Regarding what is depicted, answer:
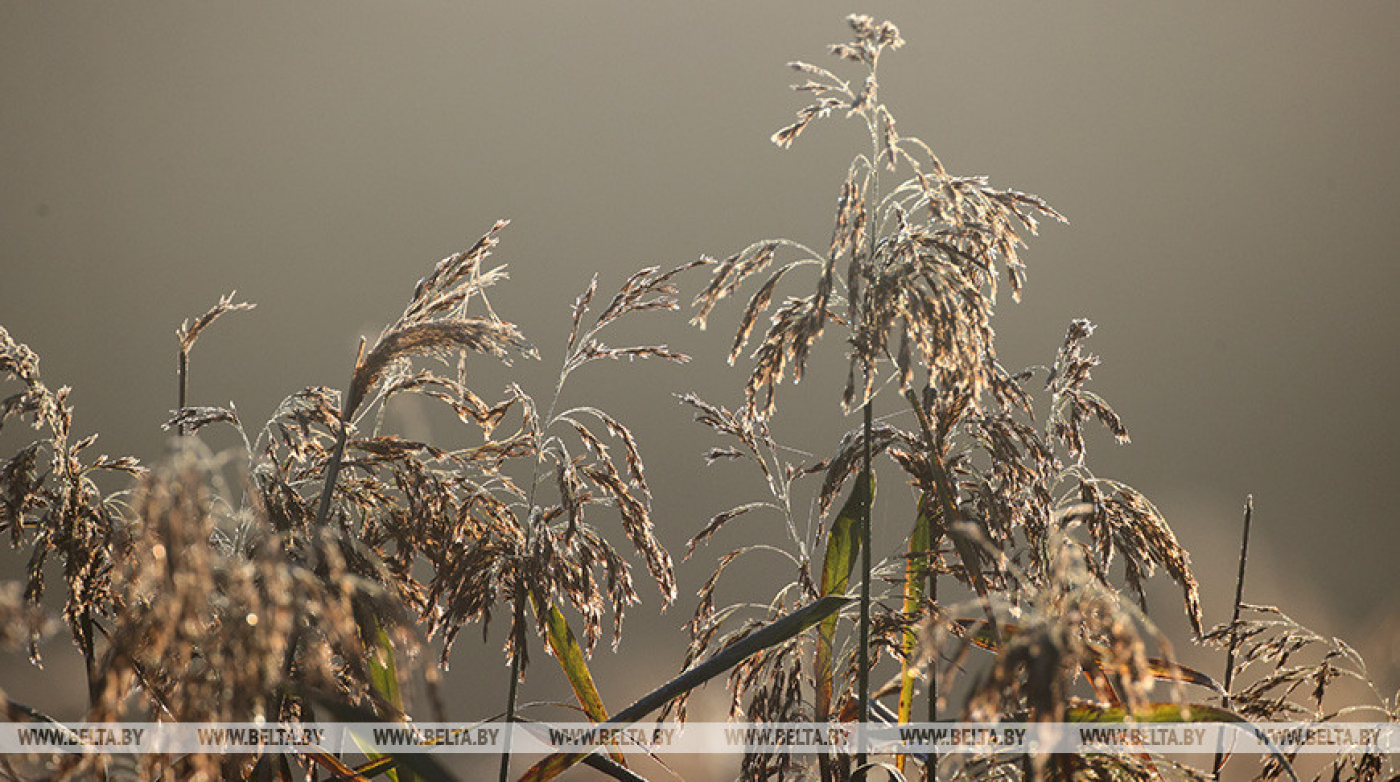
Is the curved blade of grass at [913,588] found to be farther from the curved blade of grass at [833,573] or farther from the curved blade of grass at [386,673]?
the curved blade of grass at [386,673]

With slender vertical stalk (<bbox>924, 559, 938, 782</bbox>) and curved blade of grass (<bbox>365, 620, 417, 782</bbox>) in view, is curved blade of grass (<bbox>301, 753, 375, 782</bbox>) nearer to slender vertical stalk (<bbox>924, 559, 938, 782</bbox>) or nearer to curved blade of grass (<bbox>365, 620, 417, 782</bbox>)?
curved blade of grass (<bbox>365, 620, 417, 782</bbox>)

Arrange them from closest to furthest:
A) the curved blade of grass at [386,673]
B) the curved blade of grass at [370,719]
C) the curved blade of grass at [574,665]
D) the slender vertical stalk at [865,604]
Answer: the curved blade of grass at [370,719] → the slender vertical stalk at [865,604] → the curved blade of grass at [386,673] → the curved blade of grass at [574,665]

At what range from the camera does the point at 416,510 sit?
3.66ft

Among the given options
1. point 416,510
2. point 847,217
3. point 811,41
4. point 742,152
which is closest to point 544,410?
point 742,152

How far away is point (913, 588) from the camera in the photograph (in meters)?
1.13

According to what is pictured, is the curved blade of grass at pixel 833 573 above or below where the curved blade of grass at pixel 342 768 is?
above

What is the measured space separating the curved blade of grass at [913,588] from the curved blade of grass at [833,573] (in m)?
0.06

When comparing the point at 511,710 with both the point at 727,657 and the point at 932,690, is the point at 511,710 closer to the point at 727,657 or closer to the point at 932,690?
the point at 727,657

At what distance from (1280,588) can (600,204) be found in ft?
7.74

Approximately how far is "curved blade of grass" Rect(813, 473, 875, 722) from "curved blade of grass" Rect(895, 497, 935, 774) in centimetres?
6

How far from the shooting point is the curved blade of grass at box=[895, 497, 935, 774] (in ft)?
3.55

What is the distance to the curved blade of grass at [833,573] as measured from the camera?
1087mm

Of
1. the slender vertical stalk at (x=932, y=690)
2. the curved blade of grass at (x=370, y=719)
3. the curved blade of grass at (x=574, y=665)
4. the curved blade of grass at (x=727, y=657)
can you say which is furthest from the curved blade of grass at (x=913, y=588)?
the curved blade of grass at (x=370, y=719)

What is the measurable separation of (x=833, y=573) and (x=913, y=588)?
8cm
